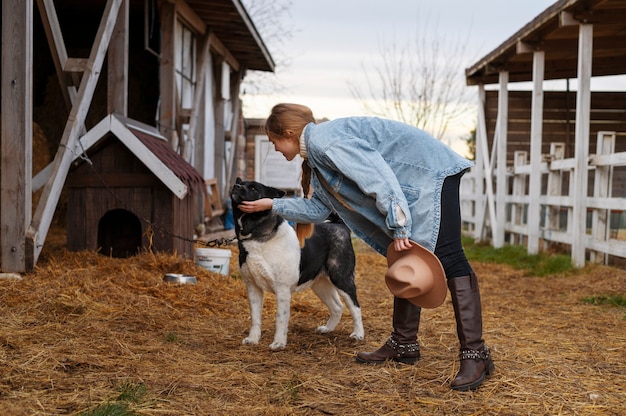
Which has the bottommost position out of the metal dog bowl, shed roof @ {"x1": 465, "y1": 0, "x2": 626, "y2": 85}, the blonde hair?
the metal dog bowl

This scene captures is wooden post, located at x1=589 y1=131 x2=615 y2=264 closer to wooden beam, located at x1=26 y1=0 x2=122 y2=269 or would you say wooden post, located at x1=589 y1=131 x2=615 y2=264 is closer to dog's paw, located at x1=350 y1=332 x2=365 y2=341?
dog's paw, located at x1=350 y1=332 x2=365 y2=341

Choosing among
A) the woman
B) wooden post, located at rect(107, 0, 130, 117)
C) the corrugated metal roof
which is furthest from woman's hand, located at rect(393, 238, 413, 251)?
wooden post, located at rect(107, 0, 130, 117)

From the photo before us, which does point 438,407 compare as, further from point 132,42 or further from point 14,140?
point 132,42

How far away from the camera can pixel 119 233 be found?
8.69 metres

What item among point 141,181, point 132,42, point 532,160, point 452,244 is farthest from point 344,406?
point 132,42

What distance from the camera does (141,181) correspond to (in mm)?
8094

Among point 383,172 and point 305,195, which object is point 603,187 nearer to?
point 305,195

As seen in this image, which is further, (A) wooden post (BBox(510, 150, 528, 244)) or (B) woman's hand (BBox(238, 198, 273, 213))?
(A) wooden post (BBox(510, 150, 528, 244))

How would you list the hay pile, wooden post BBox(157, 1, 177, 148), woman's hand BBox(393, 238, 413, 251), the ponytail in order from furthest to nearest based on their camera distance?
wooden post BBox(157, 1, 177, 148)
the ponytail
woman's hand BBox(393, 238, 413, 251)
the hay pile

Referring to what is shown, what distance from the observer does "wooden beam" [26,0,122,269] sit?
6.96m

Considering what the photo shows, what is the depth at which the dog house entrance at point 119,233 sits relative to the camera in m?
8.56

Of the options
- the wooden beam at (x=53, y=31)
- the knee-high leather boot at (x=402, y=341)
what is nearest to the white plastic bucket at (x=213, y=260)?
the wooden beam at (x=53, y=31)

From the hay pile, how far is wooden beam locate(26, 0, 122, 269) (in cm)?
31

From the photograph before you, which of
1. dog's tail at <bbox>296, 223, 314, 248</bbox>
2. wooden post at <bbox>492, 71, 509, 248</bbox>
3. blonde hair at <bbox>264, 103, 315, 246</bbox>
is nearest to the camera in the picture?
blonde hair at <bbox>264, 103, 315, 246</bbox>
